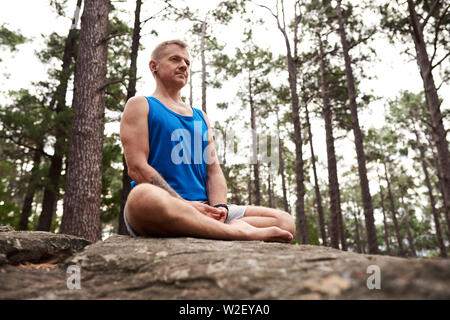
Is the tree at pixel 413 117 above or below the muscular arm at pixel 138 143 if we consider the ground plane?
above

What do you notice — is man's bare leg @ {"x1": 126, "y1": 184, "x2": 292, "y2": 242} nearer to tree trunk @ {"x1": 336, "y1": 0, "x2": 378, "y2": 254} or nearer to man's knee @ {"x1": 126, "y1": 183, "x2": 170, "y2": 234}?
man's knee @ {"x1": 126, "y1": 183, "x2": 170, "y2": 234}

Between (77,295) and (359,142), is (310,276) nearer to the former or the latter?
(77,295)

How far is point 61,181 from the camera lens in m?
9.74

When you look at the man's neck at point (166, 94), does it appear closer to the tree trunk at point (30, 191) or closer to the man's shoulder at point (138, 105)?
the man's shoulder at point (138, 105)

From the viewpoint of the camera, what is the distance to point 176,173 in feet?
6.84

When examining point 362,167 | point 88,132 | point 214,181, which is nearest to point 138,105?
point 214,181

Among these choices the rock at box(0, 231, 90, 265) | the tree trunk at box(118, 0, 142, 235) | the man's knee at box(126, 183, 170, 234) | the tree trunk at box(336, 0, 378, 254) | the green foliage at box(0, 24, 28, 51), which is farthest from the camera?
the green foliage at box(0, 24, 28, 51)

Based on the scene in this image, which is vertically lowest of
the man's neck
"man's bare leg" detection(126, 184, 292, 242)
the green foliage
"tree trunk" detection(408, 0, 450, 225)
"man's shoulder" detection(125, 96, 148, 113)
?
"man's bare leg" detection(126, 184, 292, 242)

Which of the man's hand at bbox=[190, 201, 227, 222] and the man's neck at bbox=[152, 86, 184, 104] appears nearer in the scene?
the man's hand at bbox=[190, 201, 227, 222]

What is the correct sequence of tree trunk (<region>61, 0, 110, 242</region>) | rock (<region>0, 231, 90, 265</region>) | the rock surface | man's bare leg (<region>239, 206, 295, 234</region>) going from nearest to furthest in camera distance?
the rock surface < rock (<region>0, 231, 90, 265</region>) < man's bare leg (<region>239, 206, 295, 234</region>) < tree trunk (<region>61, 0, 110, 242</region>)

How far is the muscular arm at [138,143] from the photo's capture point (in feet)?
6.16

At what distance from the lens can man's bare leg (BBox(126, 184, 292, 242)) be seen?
61.1 inches

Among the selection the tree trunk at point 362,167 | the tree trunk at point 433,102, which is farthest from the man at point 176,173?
the tree trunk at point 362,167

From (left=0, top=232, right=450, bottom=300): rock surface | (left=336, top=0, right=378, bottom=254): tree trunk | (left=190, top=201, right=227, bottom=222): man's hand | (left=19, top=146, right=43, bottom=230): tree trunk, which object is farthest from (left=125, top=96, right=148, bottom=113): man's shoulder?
(left=19, top=146, right=43, bottom=230): tree trunk
